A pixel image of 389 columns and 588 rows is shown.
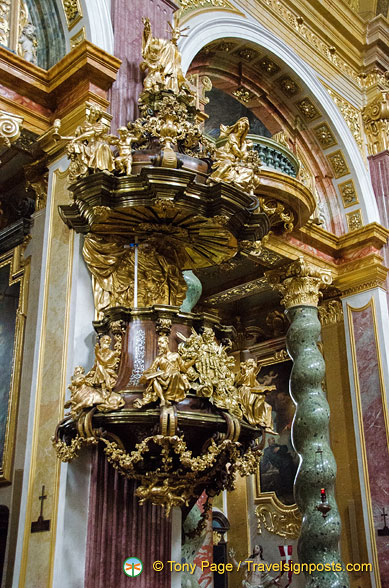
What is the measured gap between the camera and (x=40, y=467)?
5.16 meters

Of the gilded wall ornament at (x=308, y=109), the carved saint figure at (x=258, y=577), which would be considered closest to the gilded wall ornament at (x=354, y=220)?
the gilded wall ornament at (x=308, y=109)

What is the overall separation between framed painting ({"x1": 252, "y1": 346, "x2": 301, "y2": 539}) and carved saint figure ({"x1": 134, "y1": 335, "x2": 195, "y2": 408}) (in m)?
5.68

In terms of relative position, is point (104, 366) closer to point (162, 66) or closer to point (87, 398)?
point (87, 398)

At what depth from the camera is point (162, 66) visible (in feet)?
20.3

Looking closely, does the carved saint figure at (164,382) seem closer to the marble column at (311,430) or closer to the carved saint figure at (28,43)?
the marble column at (311,430)

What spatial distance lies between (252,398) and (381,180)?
6441mm

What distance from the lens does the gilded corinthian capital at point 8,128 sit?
5719 mm

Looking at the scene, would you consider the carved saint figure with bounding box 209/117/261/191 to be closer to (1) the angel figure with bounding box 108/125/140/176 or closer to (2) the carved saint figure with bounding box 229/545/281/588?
(1) the angel figure with bounding box 108/125/140/176

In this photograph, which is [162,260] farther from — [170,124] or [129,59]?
[129,59]

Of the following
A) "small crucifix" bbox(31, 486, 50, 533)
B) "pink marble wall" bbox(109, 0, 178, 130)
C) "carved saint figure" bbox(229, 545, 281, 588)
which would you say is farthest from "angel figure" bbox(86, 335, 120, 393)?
"carved saint figure" bbox(229, 545, 281, 588)

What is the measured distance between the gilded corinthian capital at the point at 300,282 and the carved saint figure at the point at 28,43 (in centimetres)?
434

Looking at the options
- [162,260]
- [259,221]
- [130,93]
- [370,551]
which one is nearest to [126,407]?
[162,260]

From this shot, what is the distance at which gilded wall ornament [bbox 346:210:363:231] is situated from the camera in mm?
10098

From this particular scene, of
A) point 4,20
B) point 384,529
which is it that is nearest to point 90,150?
point 4,20
